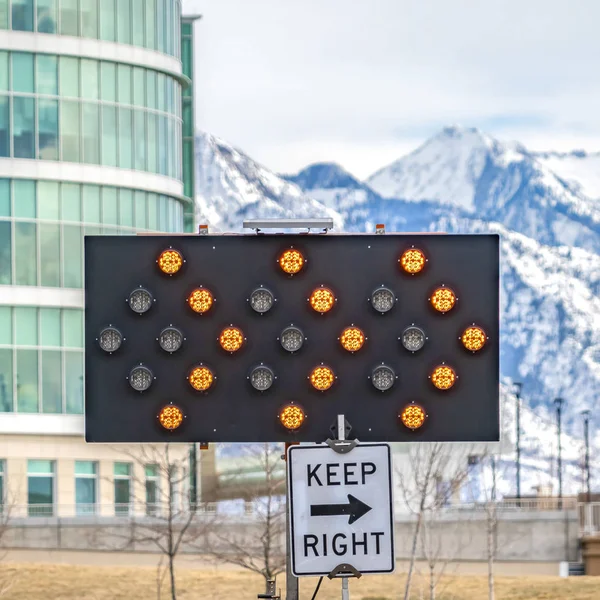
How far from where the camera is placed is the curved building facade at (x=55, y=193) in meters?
81.4

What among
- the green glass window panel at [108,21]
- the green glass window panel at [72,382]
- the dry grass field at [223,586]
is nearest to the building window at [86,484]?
the green glass window panel at [72,382]

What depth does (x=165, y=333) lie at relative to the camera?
15938 millimetres

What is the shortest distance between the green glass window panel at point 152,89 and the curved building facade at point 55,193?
106cm

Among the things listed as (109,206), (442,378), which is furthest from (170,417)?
(109,206)

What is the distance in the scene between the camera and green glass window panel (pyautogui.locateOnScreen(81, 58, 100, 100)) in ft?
272

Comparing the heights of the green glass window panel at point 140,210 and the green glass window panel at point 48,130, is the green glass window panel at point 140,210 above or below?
below

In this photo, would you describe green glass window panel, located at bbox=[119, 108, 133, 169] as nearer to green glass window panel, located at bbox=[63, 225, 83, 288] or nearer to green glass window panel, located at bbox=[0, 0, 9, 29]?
green glass window panel, located at bbox=[63, 225, 83, 288]

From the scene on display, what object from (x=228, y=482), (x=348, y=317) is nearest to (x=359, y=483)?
(x=348, y=317)

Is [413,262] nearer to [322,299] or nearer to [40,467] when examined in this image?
[322,299]

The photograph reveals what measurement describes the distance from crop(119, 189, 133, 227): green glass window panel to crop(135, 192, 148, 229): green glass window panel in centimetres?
28

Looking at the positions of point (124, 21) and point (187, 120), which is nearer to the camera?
point (124, 21)

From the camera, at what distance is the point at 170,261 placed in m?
16.0

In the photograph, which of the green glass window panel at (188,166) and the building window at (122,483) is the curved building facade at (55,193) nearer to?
the building window at (122,483)

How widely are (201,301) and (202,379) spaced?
0.63 meters
